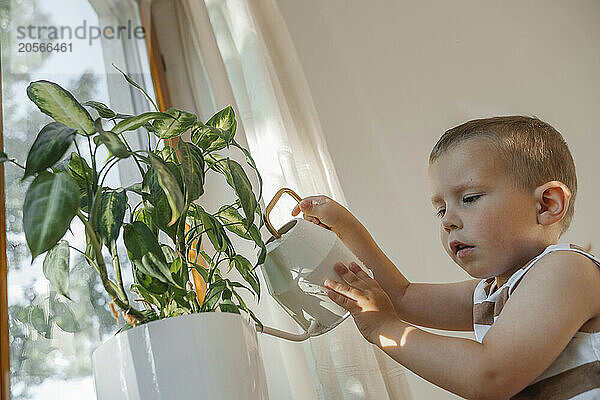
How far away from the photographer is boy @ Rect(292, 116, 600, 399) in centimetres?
89

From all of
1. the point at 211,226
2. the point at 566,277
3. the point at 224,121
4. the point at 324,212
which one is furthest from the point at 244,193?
the point at 566,277

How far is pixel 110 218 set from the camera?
2.69 ft

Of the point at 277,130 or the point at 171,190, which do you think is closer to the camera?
the point at 171,190

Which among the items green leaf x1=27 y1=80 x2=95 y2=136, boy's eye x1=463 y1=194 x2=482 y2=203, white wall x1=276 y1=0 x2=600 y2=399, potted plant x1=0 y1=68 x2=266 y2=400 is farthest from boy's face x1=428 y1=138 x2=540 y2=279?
white wall x1=276 y1=0 x2=600 y2=399

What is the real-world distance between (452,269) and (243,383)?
112 centimetres

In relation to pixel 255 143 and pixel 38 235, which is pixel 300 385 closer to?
pixel 255 143

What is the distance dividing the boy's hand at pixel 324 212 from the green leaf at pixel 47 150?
1.70 ft

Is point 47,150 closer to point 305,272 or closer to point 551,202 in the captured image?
point 305,272

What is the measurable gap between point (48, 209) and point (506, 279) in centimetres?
70

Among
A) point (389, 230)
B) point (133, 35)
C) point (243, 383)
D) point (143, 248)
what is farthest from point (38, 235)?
point (389, 230)

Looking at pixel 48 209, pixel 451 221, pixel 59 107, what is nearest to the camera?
pixel 48 209

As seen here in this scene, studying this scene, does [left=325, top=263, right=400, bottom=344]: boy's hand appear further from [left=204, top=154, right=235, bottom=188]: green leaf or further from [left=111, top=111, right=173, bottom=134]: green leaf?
[left=111, top=111, right=173, bottom=134]: green leaf

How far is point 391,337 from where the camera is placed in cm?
99

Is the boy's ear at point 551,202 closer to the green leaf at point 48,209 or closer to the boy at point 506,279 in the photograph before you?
the boy at point 506,279
